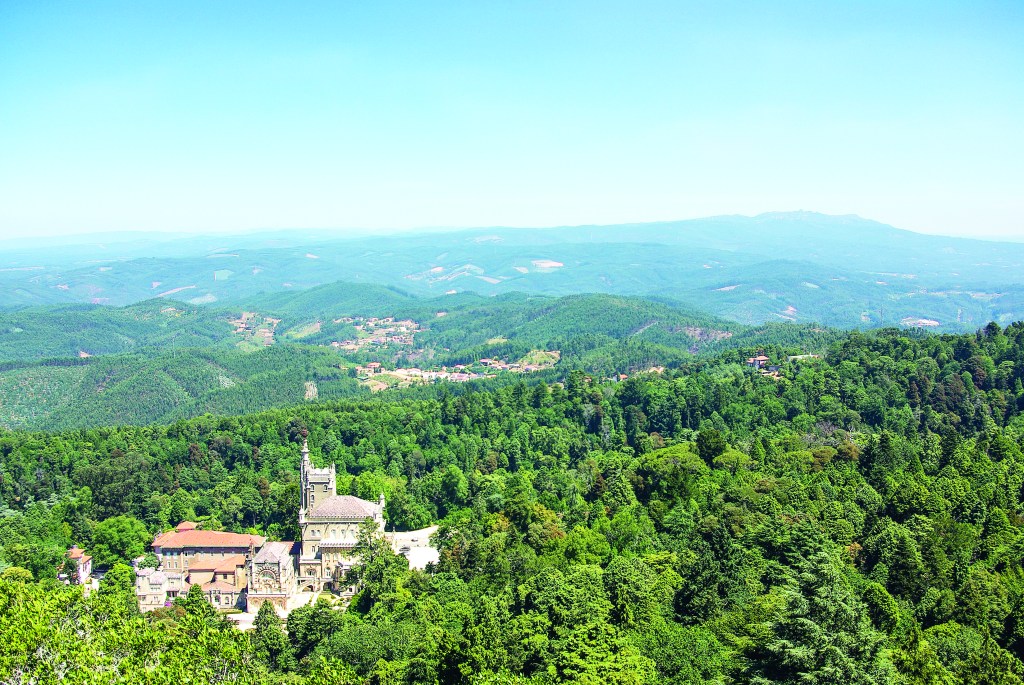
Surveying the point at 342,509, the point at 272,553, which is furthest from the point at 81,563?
the point at 342,509

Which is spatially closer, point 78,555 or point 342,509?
point 342,509

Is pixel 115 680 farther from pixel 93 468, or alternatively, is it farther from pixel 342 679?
pixel 93 468

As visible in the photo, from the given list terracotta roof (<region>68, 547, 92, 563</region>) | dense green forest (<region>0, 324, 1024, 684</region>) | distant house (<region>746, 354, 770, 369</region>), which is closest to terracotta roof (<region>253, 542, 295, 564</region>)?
dense green forest (<region>0, 324, 1024, 684</region>)

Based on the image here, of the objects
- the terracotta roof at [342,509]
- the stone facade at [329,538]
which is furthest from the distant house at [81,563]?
the terracotta roof at [342,509]

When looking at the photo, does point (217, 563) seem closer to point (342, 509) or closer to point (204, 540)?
point (204, 540)

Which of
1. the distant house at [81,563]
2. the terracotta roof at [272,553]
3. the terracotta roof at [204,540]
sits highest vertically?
the terracotta roof at [272,553]

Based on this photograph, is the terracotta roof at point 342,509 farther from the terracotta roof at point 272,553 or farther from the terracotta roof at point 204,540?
the terracotta roof at point 204,540

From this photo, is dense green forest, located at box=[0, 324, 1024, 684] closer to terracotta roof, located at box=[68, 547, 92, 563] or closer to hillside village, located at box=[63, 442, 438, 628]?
terracotta roof, located at box=[68, 547, 92, 563]
